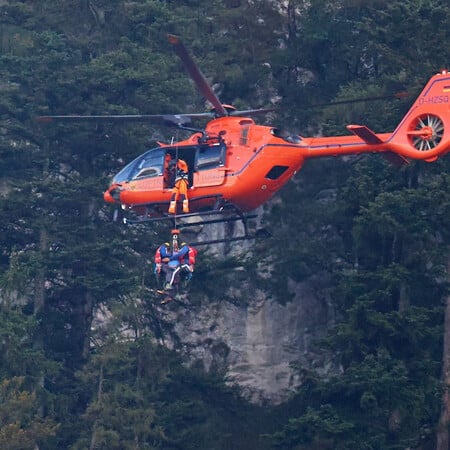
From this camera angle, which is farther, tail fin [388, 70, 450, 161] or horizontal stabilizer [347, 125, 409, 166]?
tail fin [388, 70, 450, 161]

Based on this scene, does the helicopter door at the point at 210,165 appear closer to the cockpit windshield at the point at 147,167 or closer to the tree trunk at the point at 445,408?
the cockpit windshield at the point at 147,167

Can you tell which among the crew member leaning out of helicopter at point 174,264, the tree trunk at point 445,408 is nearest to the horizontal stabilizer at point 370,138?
the crew member leaning out of helicopter at point 174,264

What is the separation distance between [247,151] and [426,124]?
4.05m

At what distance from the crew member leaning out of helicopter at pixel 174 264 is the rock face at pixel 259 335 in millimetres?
9387

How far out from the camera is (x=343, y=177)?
118 ft

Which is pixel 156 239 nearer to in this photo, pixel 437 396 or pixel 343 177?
pixel 343 177

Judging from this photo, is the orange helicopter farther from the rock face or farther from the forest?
the rock face

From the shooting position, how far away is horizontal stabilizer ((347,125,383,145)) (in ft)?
91.2

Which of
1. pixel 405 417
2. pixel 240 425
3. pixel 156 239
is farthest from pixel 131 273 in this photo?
pixel 405 417

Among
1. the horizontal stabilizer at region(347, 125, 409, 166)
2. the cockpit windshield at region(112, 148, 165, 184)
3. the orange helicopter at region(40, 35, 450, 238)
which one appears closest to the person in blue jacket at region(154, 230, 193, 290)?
the orange helicopter at region(40, 35, 450, 238)

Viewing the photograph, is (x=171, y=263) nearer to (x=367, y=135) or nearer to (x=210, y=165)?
(x=210, y=165)

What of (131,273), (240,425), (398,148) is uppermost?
(398,148)

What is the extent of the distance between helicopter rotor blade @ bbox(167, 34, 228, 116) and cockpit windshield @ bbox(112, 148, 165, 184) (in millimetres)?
1697

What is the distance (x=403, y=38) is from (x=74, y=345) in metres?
12.2
